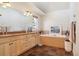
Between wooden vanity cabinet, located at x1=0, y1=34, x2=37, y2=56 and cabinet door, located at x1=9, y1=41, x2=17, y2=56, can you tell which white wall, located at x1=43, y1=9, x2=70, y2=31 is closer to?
wooden vanity cabinet, located at x1=0, y1=34, x2=37, y2=56

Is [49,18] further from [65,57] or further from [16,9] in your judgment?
[65,57]

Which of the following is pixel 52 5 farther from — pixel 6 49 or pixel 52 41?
pixel 6 49

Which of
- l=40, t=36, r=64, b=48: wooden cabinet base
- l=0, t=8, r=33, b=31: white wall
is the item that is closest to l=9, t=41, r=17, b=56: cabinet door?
l=0, t=8, r=33, b=31: white wall

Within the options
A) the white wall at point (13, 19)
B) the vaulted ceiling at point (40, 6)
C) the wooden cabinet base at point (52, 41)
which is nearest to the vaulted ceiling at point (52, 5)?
the vaulted ceiling at point (40, 6)

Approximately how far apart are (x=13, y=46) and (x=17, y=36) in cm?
17

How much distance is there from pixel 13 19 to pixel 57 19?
2.19 feet

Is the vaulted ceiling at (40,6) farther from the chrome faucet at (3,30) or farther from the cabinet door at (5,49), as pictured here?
the cabinet door at (5,49)

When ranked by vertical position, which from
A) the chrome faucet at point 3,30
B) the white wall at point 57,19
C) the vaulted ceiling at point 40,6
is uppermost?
the vaulted ceiling at point 40,6

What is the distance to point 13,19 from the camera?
5.23 ft

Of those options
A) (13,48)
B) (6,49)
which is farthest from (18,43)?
(6,49)

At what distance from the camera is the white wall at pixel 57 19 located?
4.99ft

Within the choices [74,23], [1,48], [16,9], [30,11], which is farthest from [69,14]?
[1,48]

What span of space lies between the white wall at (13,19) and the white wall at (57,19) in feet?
0.84

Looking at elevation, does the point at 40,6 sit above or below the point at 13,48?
above
